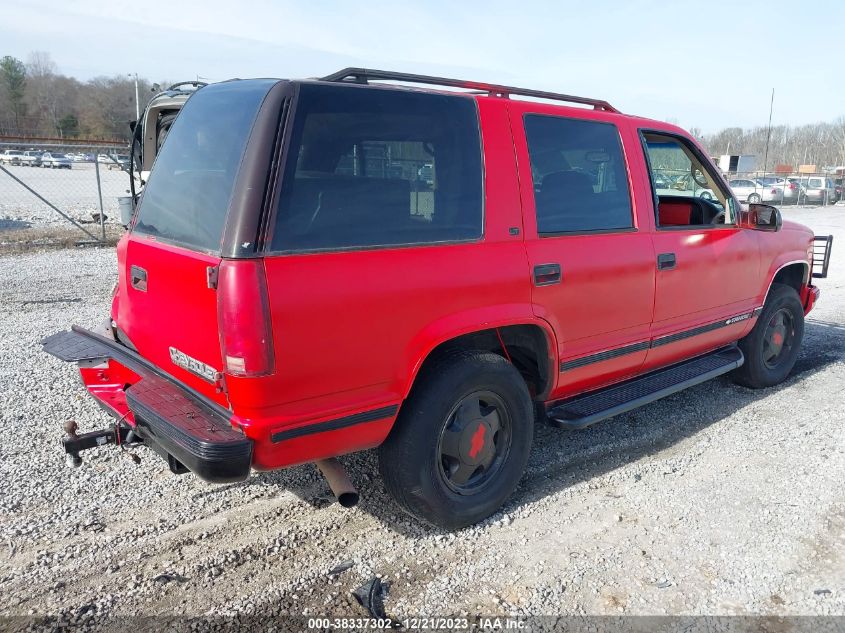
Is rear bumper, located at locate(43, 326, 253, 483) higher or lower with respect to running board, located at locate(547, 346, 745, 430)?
higher

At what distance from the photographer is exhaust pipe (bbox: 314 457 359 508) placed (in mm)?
2846

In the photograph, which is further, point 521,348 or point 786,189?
point 786,189

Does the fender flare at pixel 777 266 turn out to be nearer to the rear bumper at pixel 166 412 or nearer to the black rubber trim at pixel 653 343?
the black rubber trim at pixel 653 343

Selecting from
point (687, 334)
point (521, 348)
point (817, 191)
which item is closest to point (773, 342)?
point (687, 334)

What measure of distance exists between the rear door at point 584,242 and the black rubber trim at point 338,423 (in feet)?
3.17

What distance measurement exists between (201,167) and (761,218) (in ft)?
12.1

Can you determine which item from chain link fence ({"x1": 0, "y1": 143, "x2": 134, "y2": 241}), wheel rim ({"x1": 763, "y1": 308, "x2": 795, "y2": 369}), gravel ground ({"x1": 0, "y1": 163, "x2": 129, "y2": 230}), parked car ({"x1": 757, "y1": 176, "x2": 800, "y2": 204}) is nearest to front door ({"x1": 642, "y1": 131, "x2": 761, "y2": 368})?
wheel rim ({"x1": 763, "y1": 308, "x2": 795, "y2": 369})

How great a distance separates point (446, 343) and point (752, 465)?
2.23 meters

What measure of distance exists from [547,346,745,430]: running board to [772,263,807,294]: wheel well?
86 centimetres

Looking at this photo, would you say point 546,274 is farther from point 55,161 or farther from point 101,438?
point 55,161

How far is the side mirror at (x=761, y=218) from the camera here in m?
4.44

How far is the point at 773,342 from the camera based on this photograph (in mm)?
5375

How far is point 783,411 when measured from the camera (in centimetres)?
487

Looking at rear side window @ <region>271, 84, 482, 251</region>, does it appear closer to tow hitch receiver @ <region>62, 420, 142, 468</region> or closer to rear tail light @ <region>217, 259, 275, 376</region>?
rear tail light @ <region>217, 259, 275, 376</region>
